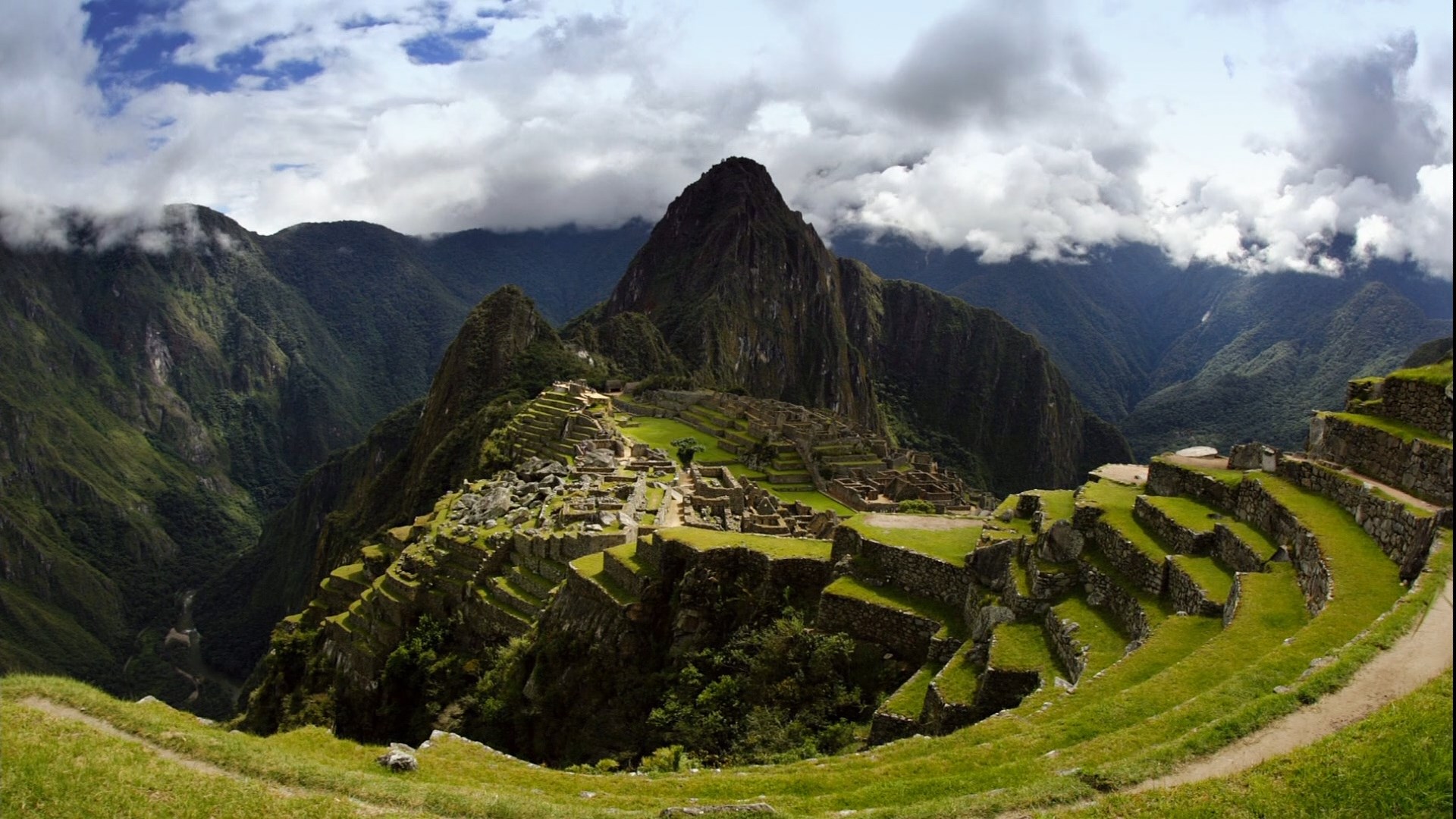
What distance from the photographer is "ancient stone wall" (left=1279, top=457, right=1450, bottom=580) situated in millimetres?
10359

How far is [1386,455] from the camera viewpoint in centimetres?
1255

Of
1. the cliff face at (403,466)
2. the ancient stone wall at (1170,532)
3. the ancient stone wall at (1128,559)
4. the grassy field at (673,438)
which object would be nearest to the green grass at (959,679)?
the ancient stone wall at (1128,559)

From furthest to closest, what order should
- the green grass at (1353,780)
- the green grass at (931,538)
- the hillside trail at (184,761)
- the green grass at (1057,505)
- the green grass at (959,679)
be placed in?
the green grass at (1057,505) < the green grass at (931,538) < the green grass at (959,679) < the hillside trail at (184,761) < the green grass at (1353,780)

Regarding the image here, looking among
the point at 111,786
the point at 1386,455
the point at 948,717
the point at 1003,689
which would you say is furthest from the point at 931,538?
the point at 111,786

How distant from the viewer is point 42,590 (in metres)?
166

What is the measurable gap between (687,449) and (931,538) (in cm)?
4806

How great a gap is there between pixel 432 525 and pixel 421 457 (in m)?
79.9

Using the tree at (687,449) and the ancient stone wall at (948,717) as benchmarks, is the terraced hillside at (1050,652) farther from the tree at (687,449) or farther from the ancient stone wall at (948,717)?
the tree at (687,449)

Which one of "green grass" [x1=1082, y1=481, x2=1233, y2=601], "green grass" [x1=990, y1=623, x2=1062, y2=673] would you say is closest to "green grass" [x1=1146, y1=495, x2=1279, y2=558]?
"green grass" [x1=1082, y1=481, x2=1233, y2=601]

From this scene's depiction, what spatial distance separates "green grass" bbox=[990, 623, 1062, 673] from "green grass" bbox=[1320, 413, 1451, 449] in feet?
19.0

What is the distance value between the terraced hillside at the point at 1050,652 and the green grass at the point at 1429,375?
2.48 ft

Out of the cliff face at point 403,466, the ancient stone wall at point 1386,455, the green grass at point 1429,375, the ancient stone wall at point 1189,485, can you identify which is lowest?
the cliff face at point 403,466

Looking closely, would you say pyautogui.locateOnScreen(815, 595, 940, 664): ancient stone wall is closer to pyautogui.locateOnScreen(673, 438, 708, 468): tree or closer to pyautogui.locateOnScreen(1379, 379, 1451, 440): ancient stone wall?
pyautogui.locateOnScreen(1379, 379, 1451, 440): ancient stone wall

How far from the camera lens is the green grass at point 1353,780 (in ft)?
20.6
